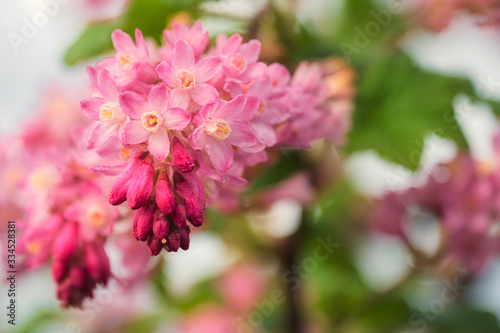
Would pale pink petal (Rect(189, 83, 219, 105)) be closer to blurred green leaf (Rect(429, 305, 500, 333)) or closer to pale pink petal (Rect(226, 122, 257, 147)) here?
pale pink petal (Rect(226, 122, 257, 147))

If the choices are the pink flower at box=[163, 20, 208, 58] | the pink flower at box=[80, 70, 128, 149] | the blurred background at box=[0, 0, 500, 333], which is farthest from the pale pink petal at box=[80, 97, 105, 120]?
the blurred background at box=[0, 0, 500, 333]

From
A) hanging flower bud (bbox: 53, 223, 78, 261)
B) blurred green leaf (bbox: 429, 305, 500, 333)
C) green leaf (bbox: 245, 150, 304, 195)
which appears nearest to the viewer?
hanging flower bud (bbox: 53, 223, 78, 261)

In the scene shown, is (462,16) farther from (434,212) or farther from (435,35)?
(434,212)

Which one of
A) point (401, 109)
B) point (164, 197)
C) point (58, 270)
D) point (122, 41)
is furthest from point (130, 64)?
point (401, 109)

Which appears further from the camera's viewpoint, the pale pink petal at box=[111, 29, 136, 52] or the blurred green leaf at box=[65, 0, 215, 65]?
the blurred green leaf at box=[65, 0, 215, 65]

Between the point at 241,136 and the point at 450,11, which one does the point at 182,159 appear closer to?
the point at 241,136

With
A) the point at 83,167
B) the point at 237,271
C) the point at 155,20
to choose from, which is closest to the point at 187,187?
the point at 83,167
